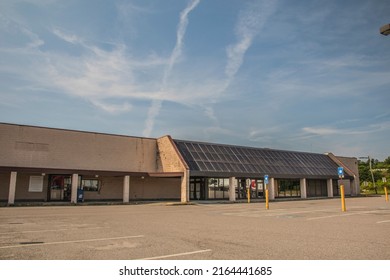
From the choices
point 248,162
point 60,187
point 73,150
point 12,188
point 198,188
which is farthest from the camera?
point 248,162

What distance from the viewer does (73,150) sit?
31875 mm

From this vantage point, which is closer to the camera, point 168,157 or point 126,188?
point 126,188

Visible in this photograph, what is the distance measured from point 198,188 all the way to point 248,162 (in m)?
6.97

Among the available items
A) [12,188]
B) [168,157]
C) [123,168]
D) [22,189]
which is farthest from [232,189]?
[12,188]

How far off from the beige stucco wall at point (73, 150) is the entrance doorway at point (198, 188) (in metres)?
4.91

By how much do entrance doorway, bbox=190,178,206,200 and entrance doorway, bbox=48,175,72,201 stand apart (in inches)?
518

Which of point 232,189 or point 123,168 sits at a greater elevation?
point 123,168

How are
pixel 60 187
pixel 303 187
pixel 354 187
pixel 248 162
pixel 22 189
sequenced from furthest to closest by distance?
pixel 354 187 < pixel 303 187 < pixel 248 162 < pixel 60 187 < pixel 22 189

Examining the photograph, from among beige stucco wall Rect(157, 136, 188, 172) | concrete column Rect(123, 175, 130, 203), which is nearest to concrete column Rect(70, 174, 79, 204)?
concrete column Rect(123, 175, 130, 203)

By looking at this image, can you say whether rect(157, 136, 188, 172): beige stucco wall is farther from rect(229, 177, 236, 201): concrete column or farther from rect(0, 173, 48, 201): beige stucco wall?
rect(0, 173, 48, 201): beige stucco wall

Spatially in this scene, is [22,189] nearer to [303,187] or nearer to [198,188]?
[198,188]

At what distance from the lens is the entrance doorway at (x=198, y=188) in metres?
36.4

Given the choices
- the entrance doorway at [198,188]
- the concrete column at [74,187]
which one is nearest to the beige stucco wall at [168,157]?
the entrance doorway at [198,188]
